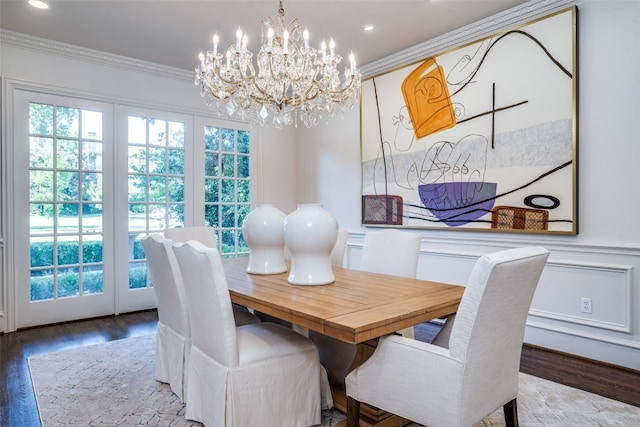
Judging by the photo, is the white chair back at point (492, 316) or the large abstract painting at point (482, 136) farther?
the large abstract painting at point (482, 136)

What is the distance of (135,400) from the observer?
2.23 m

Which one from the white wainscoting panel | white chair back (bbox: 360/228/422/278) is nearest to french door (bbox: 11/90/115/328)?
white chair back (bbox: 360/228/422/278)

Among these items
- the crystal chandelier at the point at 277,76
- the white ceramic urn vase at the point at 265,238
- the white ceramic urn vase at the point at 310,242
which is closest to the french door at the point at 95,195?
the crystal chandelier at the point at 277,76

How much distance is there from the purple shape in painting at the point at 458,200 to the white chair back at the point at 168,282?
2.45 meters

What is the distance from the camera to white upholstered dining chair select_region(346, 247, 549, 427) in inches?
51.5

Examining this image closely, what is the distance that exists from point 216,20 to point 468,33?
2.16 metres

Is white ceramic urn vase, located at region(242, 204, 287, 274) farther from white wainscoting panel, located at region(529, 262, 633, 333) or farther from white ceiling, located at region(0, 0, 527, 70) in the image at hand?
white wainscoting panel, located at region(529, 262, 633, 333)

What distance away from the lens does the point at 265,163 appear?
204 inches

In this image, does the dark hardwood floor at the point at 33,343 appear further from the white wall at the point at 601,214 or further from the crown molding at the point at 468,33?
the crown molding at the point at 468,33

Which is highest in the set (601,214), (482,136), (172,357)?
(482,136)

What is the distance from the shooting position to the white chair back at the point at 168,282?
83.0 inches

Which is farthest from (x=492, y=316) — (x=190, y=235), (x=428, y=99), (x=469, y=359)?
(x=428, y=99)

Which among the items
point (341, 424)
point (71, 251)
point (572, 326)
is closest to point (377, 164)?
point (572, 326)

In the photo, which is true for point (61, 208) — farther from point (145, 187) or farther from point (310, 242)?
point (310, 242)
